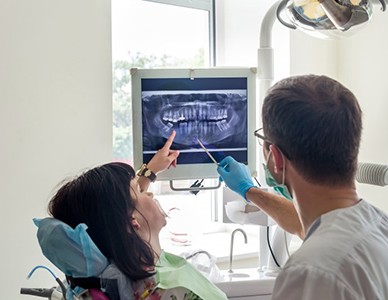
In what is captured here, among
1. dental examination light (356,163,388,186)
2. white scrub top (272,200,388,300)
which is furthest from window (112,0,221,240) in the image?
white scrub top (272,200,388,300)

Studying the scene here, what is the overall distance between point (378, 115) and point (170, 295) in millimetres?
1487

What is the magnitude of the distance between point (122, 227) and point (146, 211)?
0.54ft

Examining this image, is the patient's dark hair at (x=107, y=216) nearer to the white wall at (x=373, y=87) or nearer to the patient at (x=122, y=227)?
the patient at (x=122, y=227)

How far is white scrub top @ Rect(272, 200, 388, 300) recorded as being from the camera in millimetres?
1018

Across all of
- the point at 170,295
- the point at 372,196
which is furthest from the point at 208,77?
the point at 372,196

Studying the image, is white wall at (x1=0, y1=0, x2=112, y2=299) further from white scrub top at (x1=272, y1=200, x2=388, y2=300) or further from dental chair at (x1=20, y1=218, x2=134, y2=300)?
white scrub top at (x1=272, y1=200, x2=388, y2=300)

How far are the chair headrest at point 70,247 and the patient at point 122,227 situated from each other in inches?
3.6

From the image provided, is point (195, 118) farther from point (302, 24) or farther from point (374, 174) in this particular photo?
point (374, 174)

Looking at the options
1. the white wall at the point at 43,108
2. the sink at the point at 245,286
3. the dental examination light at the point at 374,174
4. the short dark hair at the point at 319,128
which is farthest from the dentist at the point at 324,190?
the white wall at the point at 43,108

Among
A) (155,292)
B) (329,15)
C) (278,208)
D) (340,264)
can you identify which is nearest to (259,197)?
(278,208)

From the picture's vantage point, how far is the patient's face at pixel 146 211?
1660mm

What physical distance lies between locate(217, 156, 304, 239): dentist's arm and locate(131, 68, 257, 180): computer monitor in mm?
114

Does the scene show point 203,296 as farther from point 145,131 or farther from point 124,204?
point 145,131

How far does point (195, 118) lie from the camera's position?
2029 mm
